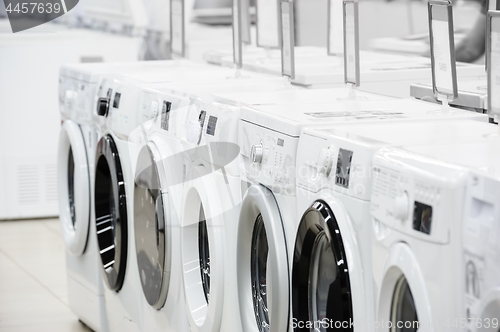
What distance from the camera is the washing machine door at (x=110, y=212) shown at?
9.77 ft

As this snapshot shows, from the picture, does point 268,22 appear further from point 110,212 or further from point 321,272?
point 321,272

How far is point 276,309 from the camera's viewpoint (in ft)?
6.37

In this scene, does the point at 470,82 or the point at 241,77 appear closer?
the point at 470,82

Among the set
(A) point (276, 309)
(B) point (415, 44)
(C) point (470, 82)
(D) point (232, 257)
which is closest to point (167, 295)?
(D) point (232, 257)

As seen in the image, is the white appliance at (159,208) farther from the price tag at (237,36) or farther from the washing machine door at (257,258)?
the price tag at (237,36)

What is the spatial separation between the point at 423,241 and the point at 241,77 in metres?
1.92

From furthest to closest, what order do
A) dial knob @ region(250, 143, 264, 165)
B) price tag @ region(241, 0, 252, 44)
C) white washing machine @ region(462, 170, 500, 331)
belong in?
price tag @ region(241, 0, 252, 44)
dial knob @ region(250, 143, 264, 165)
white washing machine @ region(462, 170, 500, 331)

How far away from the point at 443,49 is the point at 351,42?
482 millimetres

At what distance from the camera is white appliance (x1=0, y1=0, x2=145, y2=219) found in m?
5.29

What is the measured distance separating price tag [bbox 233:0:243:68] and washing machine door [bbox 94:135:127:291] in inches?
26.3

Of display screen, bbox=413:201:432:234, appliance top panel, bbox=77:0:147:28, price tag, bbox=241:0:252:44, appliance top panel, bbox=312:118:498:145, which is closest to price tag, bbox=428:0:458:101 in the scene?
appliance top panel, bbox=312:118:498:145

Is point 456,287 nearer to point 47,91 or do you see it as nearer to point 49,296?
point 49,296

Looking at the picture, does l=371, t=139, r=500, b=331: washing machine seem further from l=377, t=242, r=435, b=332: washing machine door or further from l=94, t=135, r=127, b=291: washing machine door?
l=94, t=135, r=127, b=291: washing machine door

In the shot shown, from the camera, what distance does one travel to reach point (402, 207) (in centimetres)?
147
